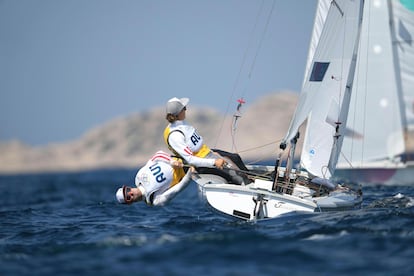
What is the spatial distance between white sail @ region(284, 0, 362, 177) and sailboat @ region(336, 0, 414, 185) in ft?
4.70

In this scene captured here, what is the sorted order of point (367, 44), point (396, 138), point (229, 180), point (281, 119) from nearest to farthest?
point (229, 180) → point (396, 138) → point (367, 44) → point (281, 119)

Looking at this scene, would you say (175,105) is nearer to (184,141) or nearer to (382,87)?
(184,141)

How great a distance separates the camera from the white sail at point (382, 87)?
11.5 metres

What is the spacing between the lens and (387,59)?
41.2 ft

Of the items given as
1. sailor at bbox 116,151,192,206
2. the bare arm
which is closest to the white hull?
the bare arm

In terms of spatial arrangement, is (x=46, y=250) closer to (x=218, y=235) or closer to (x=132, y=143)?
(x=218, y=235)

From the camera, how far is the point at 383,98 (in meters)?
12.6

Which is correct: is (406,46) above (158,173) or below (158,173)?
above

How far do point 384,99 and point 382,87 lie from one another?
0.27 metres

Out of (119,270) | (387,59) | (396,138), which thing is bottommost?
(119,270)

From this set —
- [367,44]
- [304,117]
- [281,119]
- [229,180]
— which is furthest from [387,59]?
[281,119]

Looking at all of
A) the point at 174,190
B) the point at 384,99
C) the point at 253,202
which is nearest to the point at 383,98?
the point at 384,99

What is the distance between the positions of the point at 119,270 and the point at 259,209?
10.7 ft

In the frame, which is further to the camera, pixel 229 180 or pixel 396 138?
pixel 396 138
